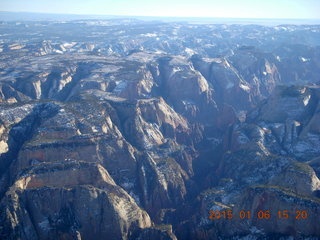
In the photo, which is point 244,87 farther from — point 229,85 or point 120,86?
point 120,86

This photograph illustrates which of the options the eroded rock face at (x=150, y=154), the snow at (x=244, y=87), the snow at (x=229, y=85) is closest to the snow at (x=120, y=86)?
the eroded rock face at (x=150, y=154)
